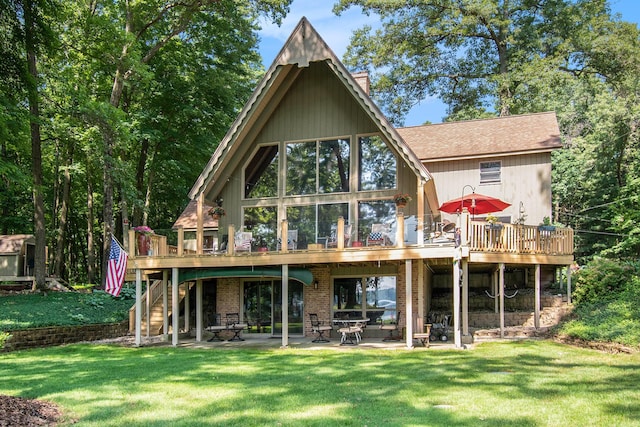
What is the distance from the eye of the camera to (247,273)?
1677 centimetres

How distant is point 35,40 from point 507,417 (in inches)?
846

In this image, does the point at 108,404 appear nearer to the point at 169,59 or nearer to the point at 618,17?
the point at 169,59

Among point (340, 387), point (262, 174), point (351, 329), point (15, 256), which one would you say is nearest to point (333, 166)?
point (262, 174)

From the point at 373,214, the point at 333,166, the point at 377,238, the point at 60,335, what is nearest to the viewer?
the point at 377,238

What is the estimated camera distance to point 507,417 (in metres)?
7.36

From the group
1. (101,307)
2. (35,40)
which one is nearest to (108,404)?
(101,307)

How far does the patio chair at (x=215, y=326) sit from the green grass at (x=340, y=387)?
2726 mm

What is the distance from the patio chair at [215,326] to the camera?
671 inches

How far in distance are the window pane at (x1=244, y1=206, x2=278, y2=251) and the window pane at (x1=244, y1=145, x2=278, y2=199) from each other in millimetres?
→ 522

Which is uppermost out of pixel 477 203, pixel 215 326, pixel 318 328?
pixel 477 203

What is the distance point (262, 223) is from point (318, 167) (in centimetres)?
264

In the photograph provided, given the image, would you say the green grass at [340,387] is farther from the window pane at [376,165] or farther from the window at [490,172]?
the window at [490,172]

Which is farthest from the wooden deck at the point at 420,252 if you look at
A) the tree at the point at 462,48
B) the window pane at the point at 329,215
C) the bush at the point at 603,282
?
the tree at the point at 462,48

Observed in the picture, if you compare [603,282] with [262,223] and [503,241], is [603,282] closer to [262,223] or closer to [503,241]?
[503,241]
